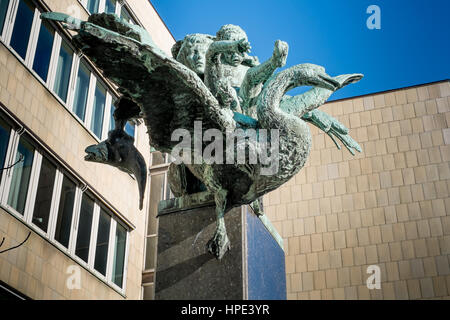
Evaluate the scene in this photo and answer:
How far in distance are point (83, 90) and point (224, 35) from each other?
13567 millimetres

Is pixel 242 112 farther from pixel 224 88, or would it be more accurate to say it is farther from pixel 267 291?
pixel 267 291

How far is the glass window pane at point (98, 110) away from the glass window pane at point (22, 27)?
3.92 m

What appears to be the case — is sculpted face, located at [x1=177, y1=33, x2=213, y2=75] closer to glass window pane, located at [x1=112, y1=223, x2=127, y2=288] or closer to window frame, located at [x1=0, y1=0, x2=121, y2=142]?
window frame, located at [x1=0, y1=0, x2=121, y2=142]

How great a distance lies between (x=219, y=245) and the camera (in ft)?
21.7

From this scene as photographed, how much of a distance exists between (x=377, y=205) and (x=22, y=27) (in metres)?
17.4

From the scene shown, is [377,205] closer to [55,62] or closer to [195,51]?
[55,62]

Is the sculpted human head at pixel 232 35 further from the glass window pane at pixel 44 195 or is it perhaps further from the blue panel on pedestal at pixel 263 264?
the glass window pane at pixel 44 195

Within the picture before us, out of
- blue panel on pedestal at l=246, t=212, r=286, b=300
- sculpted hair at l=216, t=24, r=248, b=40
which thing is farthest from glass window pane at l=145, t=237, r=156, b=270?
sculpted hair at l=216, t=24, r=248, b=40

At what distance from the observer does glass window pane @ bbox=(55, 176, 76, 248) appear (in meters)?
17.8

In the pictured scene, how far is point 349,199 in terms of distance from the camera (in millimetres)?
28938

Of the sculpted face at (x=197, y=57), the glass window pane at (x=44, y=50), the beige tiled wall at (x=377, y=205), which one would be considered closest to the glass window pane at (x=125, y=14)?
the glass window pane at (x=44, y=50)

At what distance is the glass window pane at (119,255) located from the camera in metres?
21.0

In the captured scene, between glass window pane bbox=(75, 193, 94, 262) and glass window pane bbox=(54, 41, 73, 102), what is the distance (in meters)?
3.11

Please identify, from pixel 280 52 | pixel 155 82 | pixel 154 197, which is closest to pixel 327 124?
pixel 280 52
